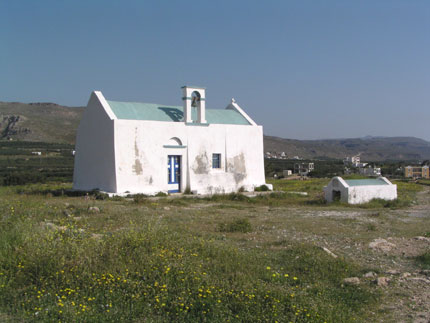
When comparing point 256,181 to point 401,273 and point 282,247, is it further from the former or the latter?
point 401,273

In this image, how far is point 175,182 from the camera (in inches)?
863

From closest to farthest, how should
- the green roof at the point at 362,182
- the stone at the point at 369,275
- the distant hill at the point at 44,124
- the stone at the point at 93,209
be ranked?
the stone at the point at 369,275, the stone at the point at 93,209, the green roof at the point at 362,182, the distant hill at the point at 44,124

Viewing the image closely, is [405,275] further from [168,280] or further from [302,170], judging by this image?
[302,170]

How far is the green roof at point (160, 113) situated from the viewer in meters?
21.3

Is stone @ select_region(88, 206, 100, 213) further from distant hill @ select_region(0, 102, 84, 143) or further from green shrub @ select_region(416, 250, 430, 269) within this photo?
distant hill @ select_region(0, 102, 84, 143)

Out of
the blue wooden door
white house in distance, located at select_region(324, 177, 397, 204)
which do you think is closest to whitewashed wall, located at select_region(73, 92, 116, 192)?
the blue wooden door

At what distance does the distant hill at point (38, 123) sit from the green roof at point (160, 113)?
67640 mm

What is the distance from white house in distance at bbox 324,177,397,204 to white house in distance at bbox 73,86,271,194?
5.58m

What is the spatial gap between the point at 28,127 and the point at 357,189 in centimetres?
8361

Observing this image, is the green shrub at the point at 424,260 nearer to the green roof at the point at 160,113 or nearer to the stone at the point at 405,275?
the stone at the point at 405,275

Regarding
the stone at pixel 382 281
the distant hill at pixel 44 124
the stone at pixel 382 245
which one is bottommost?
the stone at pixel 382 281

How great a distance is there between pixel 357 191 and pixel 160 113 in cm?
1076

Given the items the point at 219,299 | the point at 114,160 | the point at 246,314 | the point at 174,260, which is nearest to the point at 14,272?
the point at 174,260

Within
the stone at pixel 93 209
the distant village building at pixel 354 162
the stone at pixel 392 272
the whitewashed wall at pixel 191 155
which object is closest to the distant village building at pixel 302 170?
the distant village building at pixel 354 162
